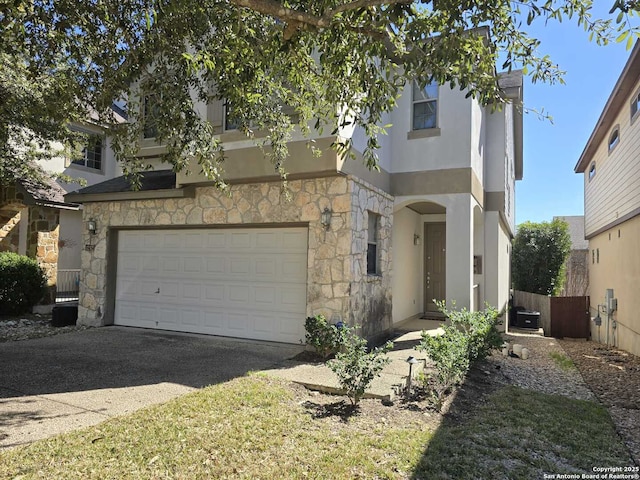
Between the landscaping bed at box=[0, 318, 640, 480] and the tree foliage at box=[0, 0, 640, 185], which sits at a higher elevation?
the tree foliage at box=[0, 0, 640, 185]

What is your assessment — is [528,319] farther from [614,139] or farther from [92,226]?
[92,226]

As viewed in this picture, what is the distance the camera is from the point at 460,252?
9.09m

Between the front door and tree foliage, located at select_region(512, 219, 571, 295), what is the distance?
6.89m

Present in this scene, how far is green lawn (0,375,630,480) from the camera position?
10.9ft

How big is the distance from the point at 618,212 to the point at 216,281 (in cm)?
1048

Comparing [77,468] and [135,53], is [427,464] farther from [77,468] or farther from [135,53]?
[135,53]

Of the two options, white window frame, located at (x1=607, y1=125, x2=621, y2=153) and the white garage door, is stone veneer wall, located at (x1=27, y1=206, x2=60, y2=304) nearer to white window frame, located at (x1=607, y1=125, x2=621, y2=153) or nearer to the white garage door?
the white garage door

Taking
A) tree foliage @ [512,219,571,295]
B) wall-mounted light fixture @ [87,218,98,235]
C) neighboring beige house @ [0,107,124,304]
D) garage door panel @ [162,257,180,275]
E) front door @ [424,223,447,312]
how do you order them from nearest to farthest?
garage door panel @ [162,257,180,275] < wall-mounted light fixture @ [87,218,98,235] < neighboring beige house @ [0,107,124,304] < front door @ [424,223,447,312] < tree foliage @ [512,219,571,295]

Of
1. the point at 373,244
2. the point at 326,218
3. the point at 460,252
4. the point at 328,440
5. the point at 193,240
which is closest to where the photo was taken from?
the point at 328,440

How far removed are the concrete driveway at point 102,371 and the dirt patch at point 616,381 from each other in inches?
179

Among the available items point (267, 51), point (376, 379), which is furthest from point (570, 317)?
point (267, 51)

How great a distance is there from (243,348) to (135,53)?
5055 millimetres

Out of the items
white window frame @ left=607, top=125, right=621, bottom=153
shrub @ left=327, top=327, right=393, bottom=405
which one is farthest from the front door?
shrub @ left=327, top=327, right=393, bottom=405

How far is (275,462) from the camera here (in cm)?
347
